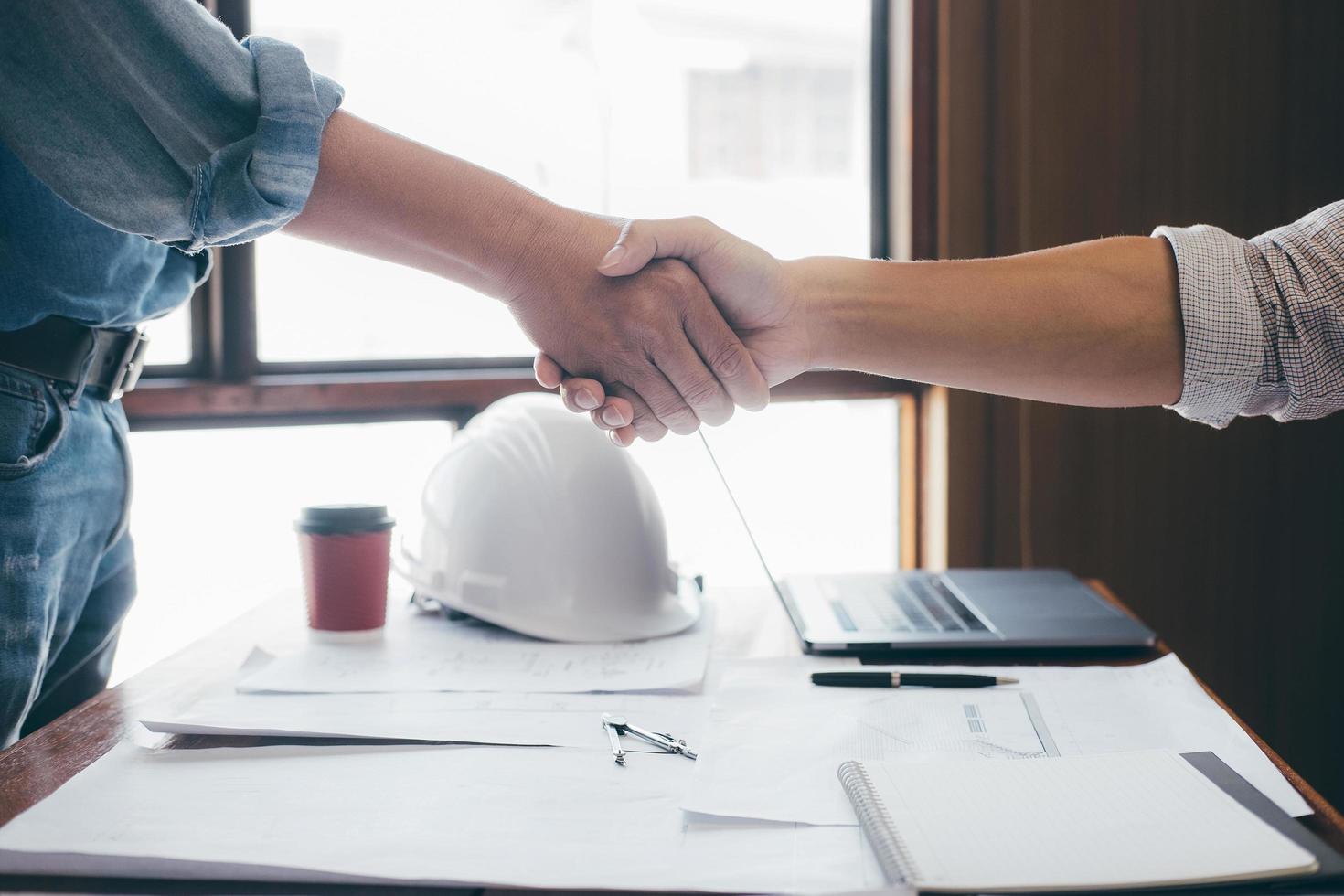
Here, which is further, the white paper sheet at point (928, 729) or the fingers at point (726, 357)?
the fingers at point (726, 357)

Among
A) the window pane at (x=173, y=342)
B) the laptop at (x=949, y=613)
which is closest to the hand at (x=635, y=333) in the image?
the laptop at (x=949, y=613)

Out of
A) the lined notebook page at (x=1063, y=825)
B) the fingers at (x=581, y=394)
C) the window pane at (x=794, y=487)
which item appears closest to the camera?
the lined notebook page at (x=1063, y=825)

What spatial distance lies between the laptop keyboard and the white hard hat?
0.16m

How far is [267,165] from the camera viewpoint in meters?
0.71

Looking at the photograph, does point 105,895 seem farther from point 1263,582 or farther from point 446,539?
point 1263,582

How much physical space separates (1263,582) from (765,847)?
5.74 feet

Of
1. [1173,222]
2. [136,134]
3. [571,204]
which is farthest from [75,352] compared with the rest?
[1173,222]

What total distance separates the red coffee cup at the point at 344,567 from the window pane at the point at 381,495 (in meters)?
0.84

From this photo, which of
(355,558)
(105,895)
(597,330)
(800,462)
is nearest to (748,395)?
(597,330)

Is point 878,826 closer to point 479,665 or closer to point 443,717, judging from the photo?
point 443,717

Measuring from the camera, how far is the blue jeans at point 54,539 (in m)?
0.74

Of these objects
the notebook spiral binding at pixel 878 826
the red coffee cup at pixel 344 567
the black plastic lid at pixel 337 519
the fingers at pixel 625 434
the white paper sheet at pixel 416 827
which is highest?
the fingers at pixel 625 434

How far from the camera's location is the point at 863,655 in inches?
34.2

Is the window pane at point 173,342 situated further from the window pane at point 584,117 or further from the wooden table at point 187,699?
the wooden table at point 187,699
